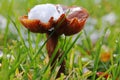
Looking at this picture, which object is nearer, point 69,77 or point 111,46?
point 69,77

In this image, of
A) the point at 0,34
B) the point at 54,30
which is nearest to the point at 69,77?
the point at 54,30

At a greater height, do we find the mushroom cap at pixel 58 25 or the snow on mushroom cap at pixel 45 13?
the snow on mushroom cap at pixel 45 13

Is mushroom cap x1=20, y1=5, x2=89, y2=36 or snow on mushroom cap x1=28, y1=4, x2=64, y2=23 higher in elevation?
snow on mushroom cap x1=28, y1=4, x2=64, y2=23

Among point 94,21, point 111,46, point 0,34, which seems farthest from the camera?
point 94,21

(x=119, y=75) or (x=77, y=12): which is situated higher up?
(x=77, y=12)

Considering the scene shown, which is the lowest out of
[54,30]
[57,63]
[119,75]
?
[119,75]

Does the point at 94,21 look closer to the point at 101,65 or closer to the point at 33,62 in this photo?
the point at 101,65

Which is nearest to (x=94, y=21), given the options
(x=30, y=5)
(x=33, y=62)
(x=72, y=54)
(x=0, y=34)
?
(x=0, y=34)

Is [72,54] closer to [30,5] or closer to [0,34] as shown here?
[30,5]

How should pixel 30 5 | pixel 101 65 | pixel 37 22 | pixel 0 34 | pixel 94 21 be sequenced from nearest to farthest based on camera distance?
1. pixel 37 22
2. pixel 101 65
3. pixel 30 5
4. pixel 0 34
5. pixel 94 21
